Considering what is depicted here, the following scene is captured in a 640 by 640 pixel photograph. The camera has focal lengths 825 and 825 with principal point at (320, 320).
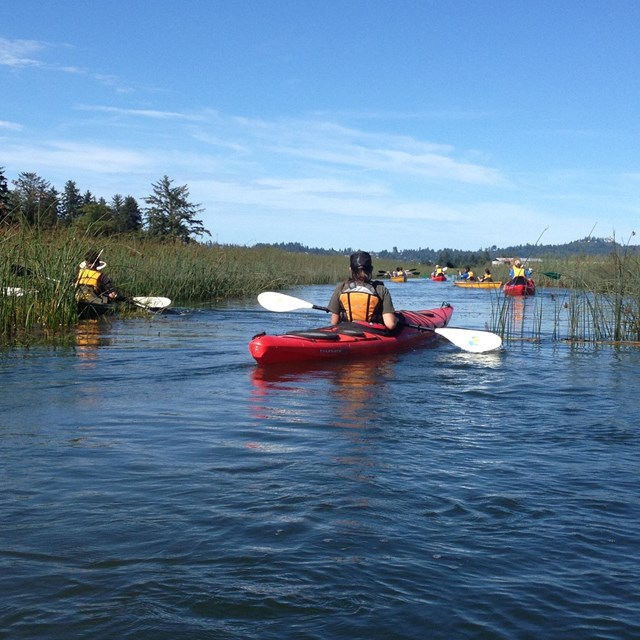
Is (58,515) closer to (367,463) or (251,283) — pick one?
(367,463)

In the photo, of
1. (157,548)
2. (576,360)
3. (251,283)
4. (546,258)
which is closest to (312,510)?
(157,548)

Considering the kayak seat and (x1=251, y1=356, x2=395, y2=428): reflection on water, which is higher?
the kayak seat

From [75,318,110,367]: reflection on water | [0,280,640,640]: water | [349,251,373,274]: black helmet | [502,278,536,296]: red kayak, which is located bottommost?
[0,280,640,640]: water

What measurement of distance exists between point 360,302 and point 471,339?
1.64m

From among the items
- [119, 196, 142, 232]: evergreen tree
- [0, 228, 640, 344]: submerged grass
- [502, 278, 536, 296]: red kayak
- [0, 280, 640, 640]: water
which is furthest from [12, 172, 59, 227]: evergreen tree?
[119, 196, 142, 232]: evergreen tree

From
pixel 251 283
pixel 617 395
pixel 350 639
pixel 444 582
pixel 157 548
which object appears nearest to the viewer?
pixel 350 639

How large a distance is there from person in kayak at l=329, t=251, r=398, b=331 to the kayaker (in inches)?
148

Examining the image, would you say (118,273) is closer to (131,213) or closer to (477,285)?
(477,285)

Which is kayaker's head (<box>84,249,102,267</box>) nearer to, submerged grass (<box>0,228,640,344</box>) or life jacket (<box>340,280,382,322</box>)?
submerged grass (<box>0,228,640,344</box>)

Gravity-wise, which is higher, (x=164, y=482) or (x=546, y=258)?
(x=546, y=258)

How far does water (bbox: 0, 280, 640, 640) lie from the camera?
2848 mm

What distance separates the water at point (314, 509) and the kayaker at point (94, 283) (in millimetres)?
3995

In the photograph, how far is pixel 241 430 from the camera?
5.73 m

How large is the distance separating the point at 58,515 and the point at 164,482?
27.5 inches
